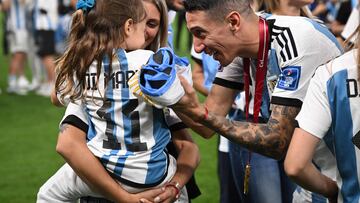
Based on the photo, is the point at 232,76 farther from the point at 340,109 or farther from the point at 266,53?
the point at 340,109

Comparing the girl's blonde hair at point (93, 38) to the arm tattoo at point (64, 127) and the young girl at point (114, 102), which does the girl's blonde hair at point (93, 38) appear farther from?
the arm tattoo at point (64, 127)

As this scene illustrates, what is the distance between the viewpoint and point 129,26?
3.31 metres

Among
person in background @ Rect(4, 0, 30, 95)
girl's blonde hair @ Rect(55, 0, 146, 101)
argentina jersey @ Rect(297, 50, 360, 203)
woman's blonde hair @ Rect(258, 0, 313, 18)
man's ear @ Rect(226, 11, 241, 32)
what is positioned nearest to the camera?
argentina jersey @ Rect(297, 50, 360, 203)

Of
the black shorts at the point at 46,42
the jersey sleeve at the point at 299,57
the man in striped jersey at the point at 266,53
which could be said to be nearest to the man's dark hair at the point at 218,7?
the man in striped jersey at the point at 266,53

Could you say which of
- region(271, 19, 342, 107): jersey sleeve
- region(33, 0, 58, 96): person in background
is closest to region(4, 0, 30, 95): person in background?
region(33, 0, 58, 96): person in background

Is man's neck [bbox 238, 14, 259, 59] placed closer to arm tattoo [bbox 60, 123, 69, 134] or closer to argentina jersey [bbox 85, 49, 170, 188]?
argentina jersey [bbox 85, 49, 170, 188]

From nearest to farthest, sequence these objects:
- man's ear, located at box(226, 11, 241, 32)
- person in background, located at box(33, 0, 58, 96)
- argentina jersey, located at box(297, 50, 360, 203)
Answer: argentina jersey, located at box(297, 50, 360, 203) → man's ear, located at box(226, 11, 241, 32) → person in background, located at box(33, 0, 58, 96)

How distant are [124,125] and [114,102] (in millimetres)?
106

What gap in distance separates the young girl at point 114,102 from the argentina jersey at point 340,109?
76 cm

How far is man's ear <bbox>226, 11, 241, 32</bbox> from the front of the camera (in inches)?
132

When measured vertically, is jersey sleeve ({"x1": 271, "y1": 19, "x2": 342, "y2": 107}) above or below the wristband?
above

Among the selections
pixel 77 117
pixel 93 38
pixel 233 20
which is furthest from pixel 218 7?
pixel 77 117

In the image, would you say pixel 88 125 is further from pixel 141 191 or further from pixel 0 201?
pixel 0 201

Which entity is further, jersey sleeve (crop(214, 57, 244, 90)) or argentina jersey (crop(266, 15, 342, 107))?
jersey sleeve (crop(214, 57, 244, 90))
